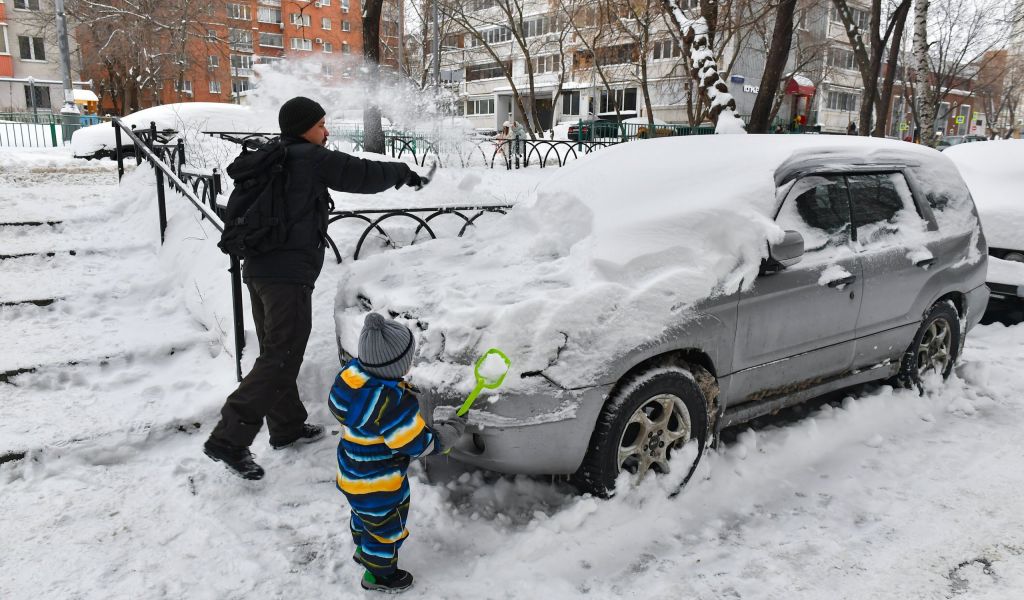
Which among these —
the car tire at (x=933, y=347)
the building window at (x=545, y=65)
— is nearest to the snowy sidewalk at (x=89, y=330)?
the car tire at (x=933, y=347)

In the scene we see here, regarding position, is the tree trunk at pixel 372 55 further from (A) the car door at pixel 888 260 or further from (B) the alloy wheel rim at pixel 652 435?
(B) the alloy wheel rim at pixel 652 435

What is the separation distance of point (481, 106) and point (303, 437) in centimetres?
6491

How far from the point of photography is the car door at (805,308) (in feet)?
11.8

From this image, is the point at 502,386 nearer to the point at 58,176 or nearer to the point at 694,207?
the point at 694,207

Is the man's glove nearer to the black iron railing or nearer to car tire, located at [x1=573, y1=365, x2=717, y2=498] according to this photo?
car tire, located at [x1=573, y1=365, x2=717, y2=498]

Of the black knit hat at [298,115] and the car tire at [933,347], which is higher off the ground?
the black knit hat at [298,115]

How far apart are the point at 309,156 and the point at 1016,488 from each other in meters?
4.14

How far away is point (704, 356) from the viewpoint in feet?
11.4

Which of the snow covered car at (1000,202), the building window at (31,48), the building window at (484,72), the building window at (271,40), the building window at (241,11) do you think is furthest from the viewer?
the building window at (271,40)

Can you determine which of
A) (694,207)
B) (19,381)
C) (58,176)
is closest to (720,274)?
(694,207)

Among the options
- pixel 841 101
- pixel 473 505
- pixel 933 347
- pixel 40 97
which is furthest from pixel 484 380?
pixel 841 101

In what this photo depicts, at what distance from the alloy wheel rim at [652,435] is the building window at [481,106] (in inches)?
2525

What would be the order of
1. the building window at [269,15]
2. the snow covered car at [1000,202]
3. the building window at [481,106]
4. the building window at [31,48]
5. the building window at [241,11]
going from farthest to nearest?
the building window at [269,15], the building window at [481,106], the building window at [241,11], the building window at [31,48], the snow covered car at [1000,202]

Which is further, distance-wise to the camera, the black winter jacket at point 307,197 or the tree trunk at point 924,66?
the tree trunk at point 924,66
